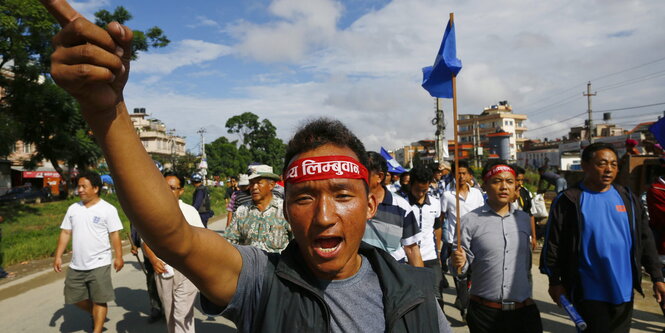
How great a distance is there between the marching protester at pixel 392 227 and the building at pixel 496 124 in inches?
3605

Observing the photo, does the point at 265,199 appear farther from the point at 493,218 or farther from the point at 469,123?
the point at 469,123

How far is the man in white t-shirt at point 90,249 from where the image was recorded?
16.0 ft

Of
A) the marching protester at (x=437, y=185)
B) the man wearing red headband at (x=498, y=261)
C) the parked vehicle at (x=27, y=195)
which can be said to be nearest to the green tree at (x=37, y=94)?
the parked vehicle at (x=27, y=195)

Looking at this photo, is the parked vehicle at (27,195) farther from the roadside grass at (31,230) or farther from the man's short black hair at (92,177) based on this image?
the man's short black hair at (92,177)

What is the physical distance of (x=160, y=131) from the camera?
9850cm

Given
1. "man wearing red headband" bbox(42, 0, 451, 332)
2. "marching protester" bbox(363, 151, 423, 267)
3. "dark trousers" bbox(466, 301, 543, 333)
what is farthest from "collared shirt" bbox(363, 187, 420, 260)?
"man wearing red headband" bbox(42, 0, 451, 332)

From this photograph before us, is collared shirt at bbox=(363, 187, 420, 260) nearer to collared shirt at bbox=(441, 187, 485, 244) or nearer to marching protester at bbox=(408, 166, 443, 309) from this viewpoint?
marching protester at bbox=(408, 166, 443, 309)

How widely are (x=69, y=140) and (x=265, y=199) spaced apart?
938 inches

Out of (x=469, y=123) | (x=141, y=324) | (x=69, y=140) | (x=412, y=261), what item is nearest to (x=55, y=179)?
(x=69, y=140)

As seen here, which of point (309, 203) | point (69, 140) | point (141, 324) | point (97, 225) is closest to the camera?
point (309, 203)

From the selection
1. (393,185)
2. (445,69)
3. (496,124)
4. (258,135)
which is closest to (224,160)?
(258,135)

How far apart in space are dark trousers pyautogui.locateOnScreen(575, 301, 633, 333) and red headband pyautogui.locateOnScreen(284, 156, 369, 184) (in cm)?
270

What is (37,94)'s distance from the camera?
67.2 ft

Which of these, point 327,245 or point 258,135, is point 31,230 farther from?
point 258,135
